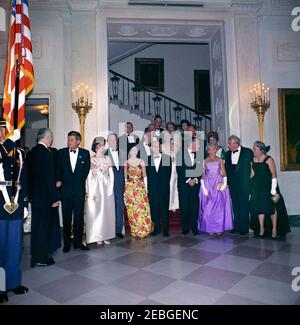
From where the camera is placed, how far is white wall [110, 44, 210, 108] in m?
13.1

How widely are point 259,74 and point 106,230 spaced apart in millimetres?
5118

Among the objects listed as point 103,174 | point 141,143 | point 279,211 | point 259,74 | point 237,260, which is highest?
point 259,74

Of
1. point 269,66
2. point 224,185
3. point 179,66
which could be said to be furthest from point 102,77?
point 179,66

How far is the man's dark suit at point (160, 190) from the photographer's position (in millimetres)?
5402

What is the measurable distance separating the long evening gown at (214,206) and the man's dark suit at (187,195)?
7.5 inches

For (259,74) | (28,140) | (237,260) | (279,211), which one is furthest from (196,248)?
(28,140)

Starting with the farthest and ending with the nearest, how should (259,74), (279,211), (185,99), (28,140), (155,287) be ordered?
(185,99), (28,140), (259,74), (279,211), (155,287)

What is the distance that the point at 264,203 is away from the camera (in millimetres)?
5238

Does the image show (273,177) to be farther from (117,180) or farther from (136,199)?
(117,180)

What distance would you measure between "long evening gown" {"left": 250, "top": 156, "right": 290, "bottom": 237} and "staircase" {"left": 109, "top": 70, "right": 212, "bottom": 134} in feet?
23.4

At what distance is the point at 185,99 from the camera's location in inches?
520

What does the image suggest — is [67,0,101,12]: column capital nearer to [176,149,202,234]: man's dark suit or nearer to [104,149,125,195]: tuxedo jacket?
[104,149,125,195]: tuxedo jacket
